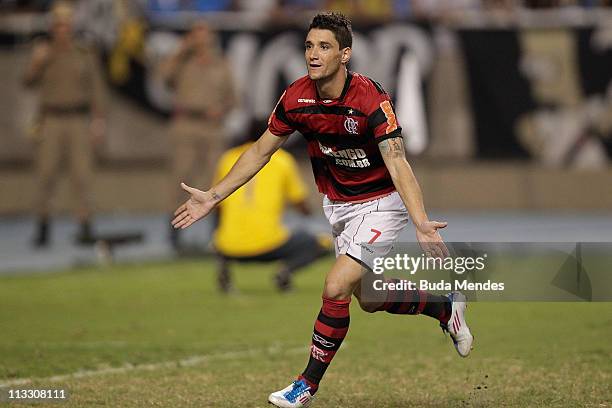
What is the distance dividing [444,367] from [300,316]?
2868 mm

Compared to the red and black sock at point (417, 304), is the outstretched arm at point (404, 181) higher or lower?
higher

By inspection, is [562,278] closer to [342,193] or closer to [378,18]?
[342,193]

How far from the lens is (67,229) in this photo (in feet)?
61.1

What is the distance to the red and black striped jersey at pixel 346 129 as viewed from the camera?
6973 mm

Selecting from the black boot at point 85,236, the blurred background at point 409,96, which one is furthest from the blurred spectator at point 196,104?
the blurred background at point 409,96

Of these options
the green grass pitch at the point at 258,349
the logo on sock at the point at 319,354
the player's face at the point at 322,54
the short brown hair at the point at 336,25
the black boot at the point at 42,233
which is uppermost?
the short brown hair at the point at 336,25

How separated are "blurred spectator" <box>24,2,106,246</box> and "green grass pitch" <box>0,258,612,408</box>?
8.93 ft

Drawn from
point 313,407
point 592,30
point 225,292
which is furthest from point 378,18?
point 313,407

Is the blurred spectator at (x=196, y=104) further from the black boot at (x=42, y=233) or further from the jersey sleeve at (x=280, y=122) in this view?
the jersey sleeve at (x=280, y=122)

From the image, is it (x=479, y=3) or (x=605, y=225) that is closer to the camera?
(x=605, y=225)

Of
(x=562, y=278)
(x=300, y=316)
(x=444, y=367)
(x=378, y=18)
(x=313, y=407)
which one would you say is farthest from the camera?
(x=378, y=18)

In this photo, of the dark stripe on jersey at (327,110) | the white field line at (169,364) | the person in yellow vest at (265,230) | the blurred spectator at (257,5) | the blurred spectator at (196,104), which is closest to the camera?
the dark stripe on jersey at (327,110)

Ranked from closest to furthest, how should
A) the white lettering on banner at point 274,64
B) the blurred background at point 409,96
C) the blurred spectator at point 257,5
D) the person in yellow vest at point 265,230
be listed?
the person in yellow vest at point 265,230
the blurred background at point 409,96
the white lettering on banner at point 274,64
the blurred spectator at point 257,5

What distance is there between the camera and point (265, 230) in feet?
41.1
